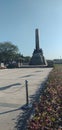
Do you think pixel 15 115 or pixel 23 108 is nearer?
pixel 15 115

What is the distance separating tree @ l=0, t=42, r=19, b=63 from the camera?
143 meters

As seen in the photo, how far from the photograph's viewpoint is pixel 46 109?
9.68 meters

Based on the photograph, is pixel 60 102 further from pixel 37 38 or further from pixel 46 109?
pixel 37 38

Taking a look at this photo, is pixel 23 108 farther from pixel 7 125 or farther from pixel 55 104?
pixel 7 125

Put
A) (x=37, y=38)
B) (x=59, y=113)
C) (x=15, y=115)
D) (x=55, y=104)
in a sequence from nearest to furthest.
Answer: (x=59, y=113) → (x=15, y=115) → (x=55, y=104) → (x=37, y=38)

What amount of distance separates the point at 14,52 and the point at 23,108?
137506 mm

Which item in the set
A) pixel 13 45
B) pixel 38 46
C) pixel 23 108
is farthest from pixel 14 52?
pixel 23 108

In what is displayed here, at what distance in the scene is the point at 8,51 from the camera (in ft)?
484

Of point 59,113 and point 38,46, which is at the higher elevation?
point 38,46

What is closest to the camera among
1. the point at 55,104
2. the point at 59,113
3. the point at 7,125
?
the point at 7,125

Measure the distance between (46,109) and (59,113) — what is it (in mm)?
720

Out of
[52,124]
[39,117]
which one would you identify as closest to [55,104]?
[39,117]

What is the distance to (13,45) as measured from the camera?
150 metres

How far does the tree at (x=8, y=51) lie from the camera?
14312cm
